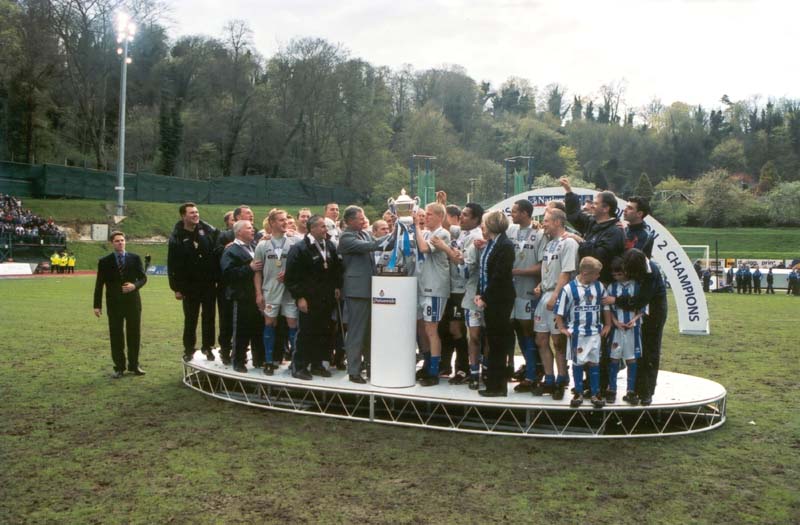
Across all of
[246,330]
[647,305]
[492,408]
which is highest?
[647,305]

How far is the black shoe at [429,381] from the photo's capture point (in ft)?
22.4

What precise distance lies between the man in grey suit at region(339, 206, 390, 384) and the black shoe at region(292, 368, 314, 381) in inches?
16.8

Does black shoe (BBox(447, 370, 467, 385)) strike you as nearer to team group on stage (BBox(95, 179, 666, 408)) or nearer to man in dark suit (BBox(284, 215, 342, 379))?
team group on stage (BBox(95, 179, 666, 408))

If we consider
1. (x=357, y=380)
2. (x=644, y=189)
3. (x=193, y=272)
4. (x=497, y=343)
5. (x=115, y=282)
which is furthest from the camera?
(x=644, y=189)

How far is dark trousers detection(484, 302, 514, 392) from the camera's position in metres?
6.35

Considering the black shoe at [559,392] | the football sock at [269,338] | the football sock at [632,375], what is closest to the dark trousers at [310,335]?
the football sock at [269,338]

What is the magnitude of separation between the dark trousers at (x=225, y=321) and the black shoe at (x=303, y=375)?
1346mm

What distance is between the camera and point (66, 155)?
2076 inches

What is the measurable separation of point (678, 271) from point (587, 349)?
8.44 m

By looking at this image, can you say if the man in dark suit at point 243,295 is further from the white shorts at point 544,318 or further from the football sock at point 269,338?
the white shorts at point 544,318

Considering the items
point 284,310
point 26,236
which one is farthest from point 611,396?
point 26,236

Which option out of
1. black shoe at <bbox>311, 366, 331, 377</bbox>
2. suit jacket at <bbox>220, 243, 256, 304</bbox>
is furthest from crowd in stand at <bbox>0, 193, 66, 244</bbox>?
black shoe at <bbox>311, 366, 331, 377</bbox>

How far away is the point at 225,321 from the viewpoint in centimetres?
838

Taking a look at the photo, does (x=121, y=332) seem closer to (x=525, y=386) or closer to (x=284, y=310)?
(x=284, y=310)
